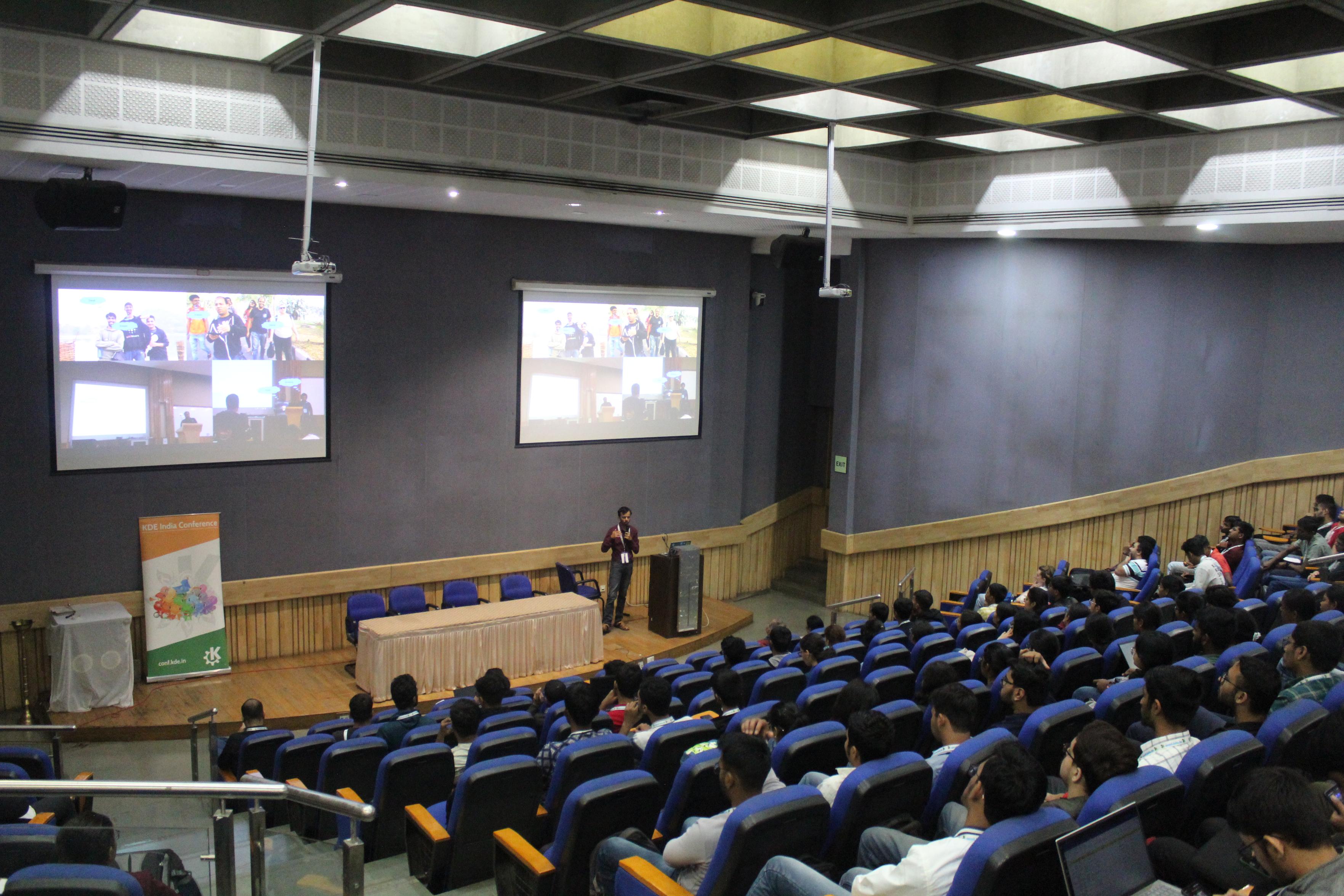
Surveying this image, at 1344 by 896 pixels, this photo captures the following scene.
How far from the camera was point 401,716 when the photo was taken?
235 inches

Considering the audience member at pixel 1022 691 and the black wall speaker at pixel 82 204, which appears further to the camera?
the black wall speaker at pixel 82 204

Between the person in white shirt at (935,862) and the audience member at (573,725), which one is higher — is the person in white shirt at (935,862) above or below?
above

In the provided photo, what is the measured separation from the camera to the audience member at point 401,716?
571 cm

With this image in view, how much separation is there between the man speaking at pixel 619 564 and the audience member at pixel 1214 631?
5767mm

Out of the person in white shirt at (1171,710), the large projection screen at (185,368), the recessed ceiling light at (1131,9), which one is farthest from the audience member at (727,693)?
the large projection screen at (185,368)

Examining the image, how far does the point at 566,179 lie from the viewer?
888 cm

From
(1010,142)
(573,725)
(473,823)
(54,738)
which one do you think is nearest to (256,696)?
(54,738)

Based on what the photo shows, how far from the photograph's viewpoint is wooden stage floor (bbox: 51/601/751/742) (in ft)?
25.8

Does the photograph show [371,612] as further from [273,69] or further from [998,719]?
[998,719]

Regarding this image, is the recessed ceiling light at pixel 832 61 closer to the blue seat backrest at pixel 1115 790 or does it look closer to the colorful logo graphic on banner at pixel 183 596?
the blue seat backrest at pixel 1115 790

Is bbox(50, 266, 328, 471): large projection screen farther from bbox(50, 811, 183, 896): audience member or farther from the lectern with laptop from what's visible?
bbox(50, 811, 183, 896): audience member

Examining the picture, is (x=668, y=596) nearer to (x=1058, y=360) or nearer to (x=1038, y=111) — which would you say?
(x=1058, y=360)

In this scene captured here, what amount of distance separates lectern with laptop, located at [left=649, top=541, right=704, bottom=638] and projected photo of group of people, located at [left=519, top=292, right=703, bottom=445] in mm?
1552

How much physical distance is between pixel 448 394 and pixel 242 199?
99.9 inches
